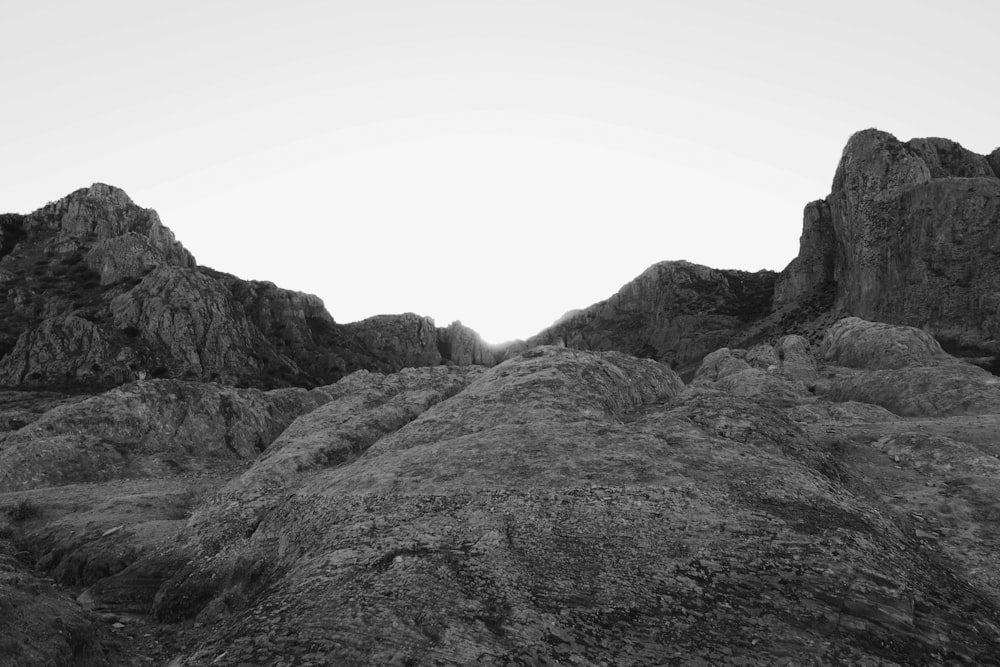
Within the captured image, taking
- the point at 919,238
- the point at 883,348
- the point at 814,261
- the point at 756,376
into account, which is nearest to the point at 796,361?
the point at 883,348

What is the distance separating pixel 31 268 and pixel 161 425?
108m

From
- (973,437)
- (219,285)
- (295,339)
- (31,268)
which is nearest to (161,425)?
(973,437)

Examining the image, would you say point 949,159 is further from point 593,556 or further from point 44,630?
point 44,630

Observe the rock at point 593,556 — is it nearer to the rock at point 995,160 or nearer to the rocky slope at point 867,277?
the rocky slope at point 867,277

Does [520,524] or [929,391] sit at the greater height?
[520,524]

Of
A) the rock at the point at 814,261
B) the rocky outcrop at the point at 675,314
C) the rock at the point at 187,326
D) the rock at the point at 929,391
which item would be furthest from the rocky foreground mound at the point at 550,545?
the rock at the point at 814,261

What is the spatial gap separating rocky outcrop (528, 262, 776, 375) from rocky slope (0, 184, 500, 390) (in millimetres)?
66895

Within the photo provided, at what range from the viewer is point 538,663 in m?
11.7

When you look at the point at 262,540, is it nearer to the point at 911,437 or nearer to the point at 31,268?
the point at 911,437

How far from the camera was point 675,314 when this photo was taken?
532ft

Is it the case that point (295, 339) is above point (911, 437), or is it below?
above

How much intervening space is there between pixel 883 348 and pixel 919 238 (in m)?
71.6

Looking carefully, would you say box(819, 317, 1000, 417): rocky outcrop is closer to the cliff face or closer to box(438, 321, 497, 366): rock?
the cliff face

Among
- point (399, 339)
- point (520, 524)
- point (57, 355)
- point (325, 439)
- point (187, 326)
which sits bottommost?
point (520, 524)
